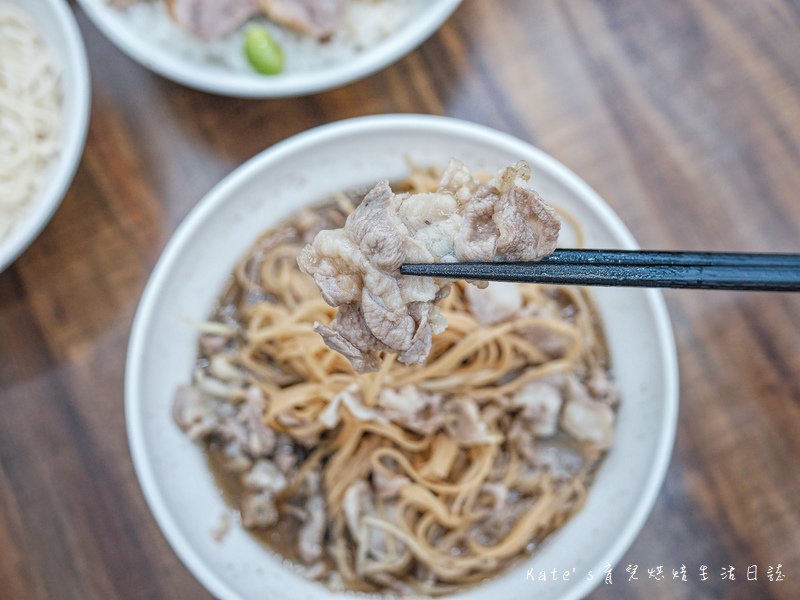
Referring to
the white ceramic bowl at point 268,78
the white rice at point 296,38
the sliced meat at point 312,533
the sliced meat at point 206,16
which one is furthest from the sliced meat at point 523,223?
the sliced meat at point 206,16

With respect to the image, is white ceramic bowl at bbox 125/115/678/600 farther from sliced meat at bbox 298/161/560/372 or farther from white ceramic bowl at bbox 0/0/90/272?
sliced meat at bbox 298/161/560/372

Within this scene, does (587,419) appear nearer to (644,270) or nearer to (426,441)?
(426,441)

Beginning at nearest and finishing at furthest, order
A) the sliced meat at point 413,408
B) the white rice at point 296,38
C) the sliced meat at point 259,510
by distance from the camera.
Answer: the sliced meat at point 413,408 → the sliced meat at point 259,510 → the white rice at point 296,38

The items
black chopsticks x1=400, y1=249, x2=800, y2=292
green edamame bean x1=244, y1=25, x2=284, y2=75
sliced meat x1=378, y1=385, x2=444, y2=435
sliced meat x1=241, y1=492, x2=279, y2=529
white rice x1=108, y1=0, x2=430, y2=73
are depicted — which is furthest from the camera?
white rice x1=108, y1=0, x2=430, y2=73

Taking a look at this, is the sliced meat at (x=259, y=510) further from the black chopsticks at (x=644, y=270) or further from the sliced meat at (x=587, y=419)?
the black chopsticks at (x=644, y=270)

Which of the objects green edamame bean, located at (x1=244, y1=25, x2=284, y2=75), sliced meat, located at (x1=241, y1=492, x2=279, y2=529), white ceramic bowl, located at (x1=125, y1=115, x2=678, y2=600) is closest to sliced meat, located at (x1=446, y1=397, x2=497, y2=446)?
white ceramic bowl, located at (x1=125, y1=115, x2=678, y2=600)

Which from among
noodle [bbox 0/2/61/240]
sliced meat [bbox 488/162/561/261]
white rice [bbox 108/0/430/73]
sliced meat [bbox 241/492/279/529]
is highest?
sliced meat [bbox 488/162/561/261]

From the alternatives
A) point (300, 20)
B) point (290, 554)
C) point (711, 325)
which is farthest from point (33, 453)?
point (711, 325)

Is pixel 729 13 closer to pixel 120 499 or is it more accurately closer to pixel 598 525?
pixel 598 525
